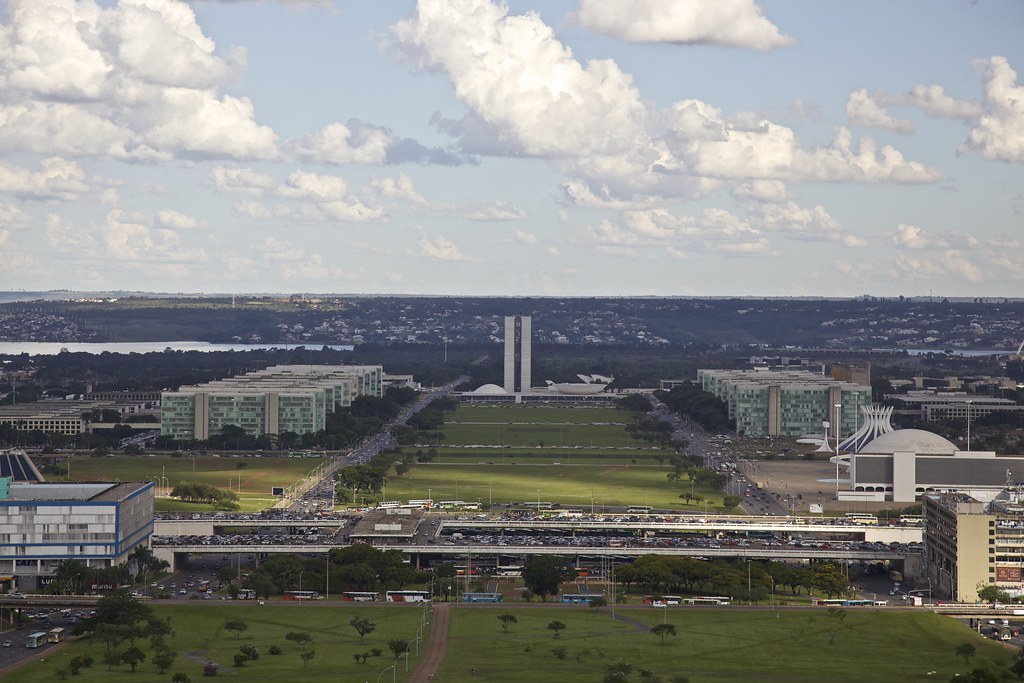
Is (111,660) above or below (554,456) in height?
below

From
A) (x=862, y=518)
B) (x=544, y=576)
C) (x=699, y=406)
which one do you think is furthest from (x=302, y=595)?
(x=699, y=406)

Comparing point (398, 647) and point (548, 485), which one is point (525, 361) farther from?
point (398, 647)

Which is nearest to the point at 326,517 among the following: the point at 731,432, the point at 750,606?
the point at 750,606

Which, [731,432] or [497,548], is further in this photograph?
[731,432]

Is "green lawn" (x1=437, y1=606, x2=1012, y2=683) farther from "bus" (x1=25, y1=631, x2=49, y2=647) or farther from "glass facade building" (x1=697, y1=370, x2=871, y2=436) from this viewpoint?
"glass facade building" (x1=697, y1=370, x2=871, y2=436)

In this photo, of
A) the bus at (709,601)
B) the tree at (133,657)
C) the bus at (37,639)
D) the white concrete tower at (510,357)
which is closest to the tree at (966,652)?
the bus at (709,601)

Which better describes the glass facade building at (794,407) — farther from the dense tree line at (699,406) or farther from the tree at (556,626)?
the tree at (556,626)

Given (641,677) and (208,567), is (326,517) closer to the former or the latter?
(208,567)
